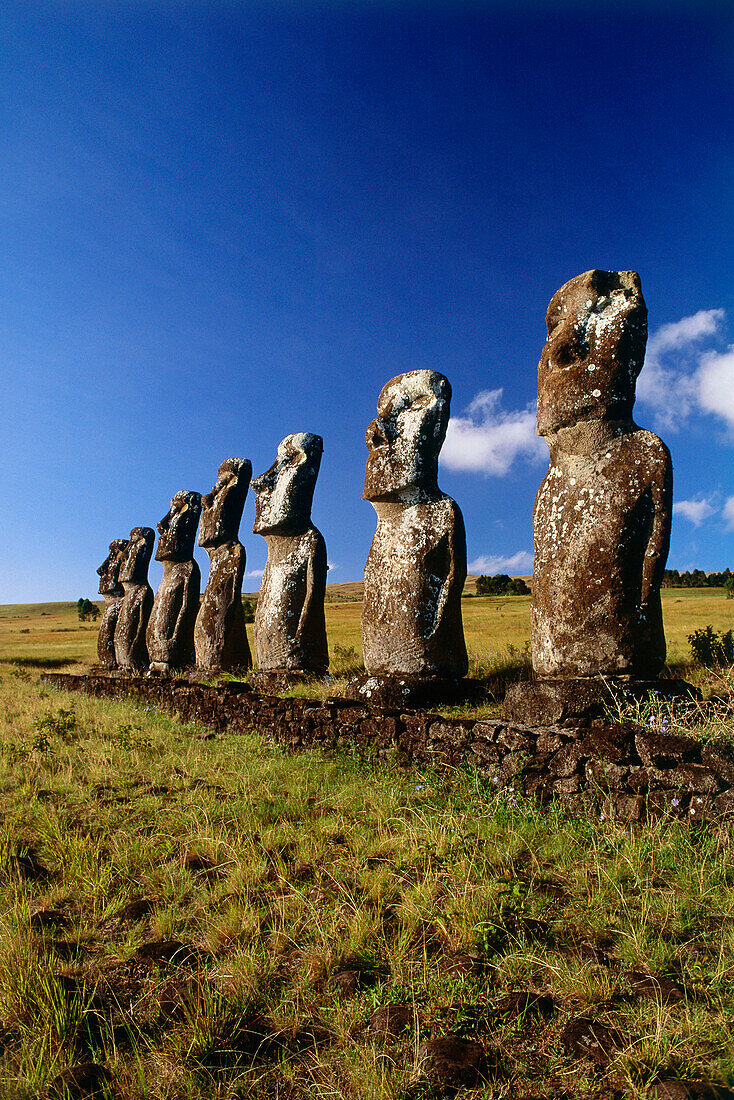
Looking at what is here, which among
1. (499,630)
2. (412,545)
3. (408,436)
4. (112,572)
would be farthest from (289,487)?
(499,630)

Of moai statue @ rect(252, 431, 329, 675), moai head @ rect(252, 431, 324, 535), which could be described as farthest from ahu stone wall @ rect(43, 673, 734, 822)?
moai head @ rect(252, 431, 324, 535)

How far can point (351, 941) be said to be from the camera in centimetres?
324

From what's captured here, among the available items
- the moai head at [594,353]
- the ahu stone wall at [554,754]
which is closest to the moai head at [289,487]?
the ahu stone wall at [554,754]

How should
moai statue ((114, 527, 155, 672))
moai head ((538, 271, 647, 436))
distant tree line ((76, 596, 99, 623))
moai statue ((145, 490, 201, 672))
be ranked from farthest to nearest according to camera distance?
1. distant tree line ((76, 596, 99, 623))
2. moai statue ((114, 527, 155, 672))
3. moai statue ((145, 490, 201, 672))
4. moai head ((538, 271, 647, 436))

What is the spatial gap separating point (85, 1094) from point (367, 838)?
92.5 inches

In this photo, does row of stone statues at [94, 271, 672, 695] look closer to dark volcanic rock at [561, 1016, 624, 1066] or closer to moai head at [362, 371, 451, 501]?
moai head at [362, 371, 451, 501]

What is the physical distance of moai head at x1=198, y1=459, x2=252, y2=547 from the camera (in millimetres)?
13227

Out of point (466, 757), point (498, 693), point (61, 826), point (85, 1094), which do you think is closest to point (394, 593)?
point (498, 693)

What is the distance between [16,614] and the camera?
3580 inches

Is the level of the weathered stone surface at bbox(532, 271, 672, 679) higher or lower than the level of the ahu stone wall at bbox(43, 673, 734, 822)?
higher

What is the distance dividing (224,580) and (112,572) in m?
8.55

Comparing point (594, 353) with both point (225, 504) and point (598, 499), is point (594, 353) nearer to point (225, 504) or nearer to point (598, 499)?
point (598, 499)

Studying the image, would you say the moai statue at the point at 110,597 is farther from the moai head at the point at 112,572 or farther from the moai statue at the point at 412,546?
the moai statue at the point at 412,546

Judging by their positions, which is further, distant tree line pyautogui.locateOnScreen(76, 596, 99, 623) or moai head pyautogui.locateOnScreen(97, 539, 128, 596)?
distant tree line pyautogui.locateOnScreen(76, 596, 99, 623)
